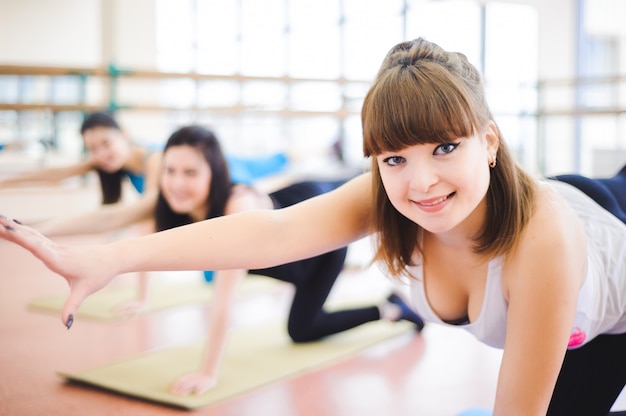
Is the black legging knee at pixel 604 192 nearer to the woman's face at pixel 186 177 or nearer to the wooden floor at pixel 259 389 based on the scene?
the wooden floor at pixel 259 389

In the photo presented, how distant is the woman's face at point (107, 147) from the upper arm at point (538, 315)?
2.38m

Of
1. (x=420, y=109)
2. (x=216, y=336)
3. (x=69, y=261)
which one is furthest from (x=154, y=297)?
(x=420, y=109)

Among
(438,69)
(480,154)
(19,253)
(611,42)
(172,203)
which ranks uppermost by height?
(611,42)

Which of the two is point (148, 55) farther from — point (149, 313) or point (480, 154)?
point (480, 154)

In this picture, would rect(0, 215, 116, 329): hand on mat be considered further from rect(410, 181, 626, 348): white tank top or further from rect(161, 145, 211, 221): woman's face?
rect(161, 145, 211, 221): woman's face

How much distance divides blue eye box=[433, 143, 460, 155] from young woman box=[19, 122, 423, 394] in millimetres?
1084

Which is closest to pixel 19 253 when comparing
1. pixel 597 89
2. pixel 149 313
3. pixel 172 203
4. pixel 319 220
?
pixel 149 313

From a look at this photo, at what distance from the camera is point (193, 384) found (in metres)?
2.01

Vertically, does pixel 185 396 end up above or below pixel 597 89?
below

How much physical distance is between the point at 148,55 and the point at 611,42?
15.4 ft

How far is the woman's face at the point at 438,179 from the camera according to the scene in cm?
105

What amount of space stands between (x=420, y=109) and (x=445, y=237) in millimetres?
316

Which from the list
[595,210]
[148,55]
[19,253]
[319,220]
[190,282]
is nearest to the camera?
[319,220]

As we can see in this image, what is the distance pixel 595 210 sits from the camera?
1.44 meters
